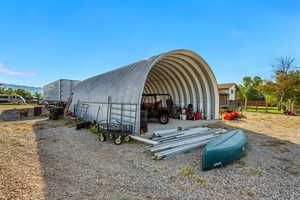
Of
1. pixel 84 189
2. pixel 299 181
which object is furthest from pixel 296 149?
pixel 84 189

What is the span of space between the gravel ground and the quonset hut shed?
293 centimetres

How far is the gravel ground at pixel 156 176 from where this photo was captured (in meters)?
2.97

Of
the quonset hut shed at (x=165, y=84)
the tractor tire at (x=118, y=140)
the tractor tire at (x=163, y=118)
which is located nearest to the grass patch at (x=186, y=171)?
the tractor tire at (x=118, y=140)

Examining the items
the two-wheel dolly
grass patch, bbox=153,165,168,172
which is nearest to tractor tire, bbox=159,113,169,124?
the two-wheel dolly

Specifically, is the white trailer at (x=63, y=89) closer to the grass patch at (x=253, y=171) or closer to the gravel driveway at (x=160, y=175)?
the gravel driveway at (x=160, y=175)

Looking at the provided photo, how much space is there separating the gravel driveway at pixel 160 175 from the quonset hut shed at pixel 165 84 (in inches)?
114

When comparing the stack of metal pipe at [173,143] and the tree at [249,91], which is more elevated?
the tree at [249,91]

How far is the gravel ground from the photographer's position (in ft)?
9.76

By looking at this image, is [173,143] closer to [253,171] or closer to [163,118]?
[253,171]

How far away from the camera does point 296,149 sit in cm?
570

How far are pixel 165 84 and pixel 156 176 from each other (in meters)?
12.0

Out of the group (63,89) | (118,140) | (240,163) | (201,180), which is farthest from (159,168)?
(63,89)

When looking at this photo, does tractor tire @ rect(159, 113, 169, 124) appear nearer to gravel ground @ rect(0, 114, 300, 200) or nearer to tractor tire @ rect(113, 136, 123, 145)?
tractor tire @ rect(113, 136, 123, 145)

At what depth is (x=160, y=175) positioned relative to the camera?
3.74 metres
